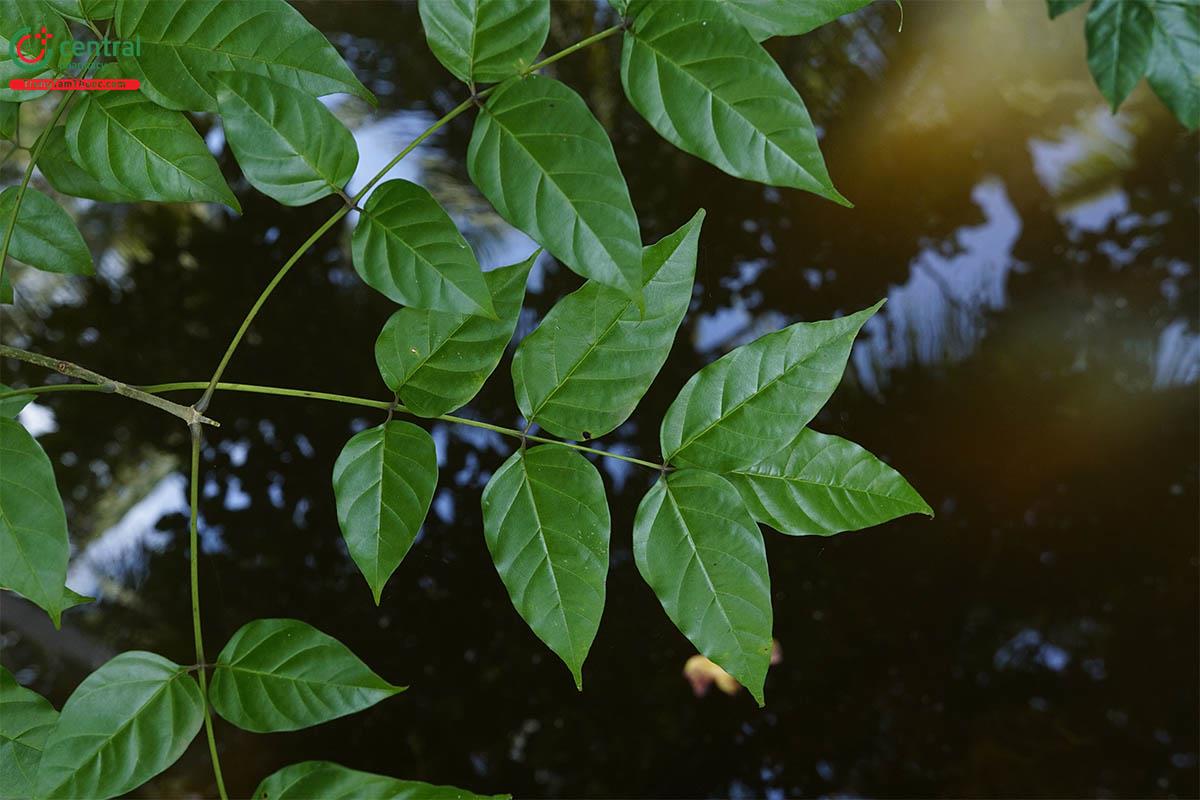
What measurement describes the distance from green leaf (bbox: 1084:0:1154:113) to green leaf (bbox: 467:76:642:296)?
804 mm

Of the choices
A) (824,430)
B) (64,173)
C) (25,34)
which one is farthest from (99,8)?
(824,430)

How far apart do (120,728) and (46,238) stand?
0.42 m

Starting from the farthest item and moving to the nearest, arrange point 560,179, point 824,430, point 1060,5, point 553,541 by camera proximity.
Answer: point 824,430
point 1060,5
point 553,541
point 560,179

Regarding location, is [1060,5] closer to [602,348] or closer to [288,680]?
[602,348]

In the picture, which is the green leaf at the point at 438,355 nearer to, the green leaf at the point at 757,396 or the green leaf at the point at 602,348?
the green leaf at the point at 602,348

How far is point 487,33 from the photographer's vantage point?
53cm

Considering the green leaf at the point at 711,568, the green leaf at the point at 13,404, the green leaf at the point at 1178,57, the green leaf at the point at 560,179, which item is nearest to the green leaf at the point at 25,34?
the green leaf at the point at 13,404

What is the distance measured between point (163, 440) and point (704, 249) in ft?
2.75

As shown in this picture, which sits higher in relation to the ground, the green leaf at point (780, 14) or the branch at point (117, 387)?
the green leaf at point (780, 14)

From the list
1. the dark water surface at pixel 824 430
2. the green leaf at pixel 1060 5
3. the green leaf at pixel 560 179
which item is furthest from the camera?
the dark water surface at pixel 824 430

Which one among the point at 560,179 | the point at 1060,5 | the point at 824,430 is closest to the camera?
the point at 560,179

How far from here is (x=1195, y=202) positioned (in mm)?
1308

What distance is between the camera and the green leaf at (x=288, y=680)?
25.1 inches

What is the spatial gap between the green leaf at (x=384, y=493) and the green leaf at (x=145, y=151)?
0.72 feet
